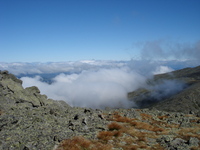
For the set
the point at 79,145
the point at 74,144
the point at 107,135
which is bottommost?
the point at 107,135

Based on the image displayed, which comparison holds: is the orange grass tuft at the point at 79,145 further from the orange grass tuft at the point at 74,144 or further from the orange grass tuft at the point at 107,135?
the orange grass tuft at the point at 107,135

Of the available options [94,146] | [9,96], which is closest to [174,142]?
[94,146]

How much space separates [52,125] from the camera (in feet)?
82.9

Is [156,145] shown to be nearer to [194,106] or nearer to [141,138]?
[141,138]

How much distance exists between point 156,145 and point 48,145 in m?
14.4

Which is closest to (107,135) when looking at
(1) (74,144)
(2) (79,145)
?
(2) (79,145)

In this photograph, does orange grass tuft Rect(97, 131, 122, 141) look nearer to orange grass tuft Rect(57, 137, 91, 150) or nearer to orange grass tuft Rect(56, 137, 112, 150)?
orange grass tuft Rect(56, 137, 112, 150)

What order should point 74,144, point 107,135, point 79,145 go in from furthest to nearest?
point 107,135 < point 79,145 < point 74,144

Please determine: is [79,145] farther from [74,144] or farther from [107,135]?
[107,135]

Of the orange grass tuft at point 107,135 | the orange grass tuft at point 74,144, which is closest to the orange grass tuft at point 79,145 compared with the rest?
the orange grass tuft at point 74,144

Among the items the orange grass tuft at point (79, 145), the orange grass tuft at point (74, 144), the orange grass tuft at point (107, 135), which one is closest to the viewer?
the orange grass tuft at point (74, 144)

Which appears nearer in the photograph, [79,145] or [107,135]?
[79,145]

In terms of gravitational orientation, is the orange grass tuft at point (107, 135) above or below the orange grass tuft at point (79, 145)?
below

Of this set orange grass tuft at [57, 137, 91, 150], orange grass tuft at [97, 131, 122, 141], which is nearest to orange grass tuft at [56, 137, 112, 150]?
orange grass tuft at [57, 137, 91, 150]
